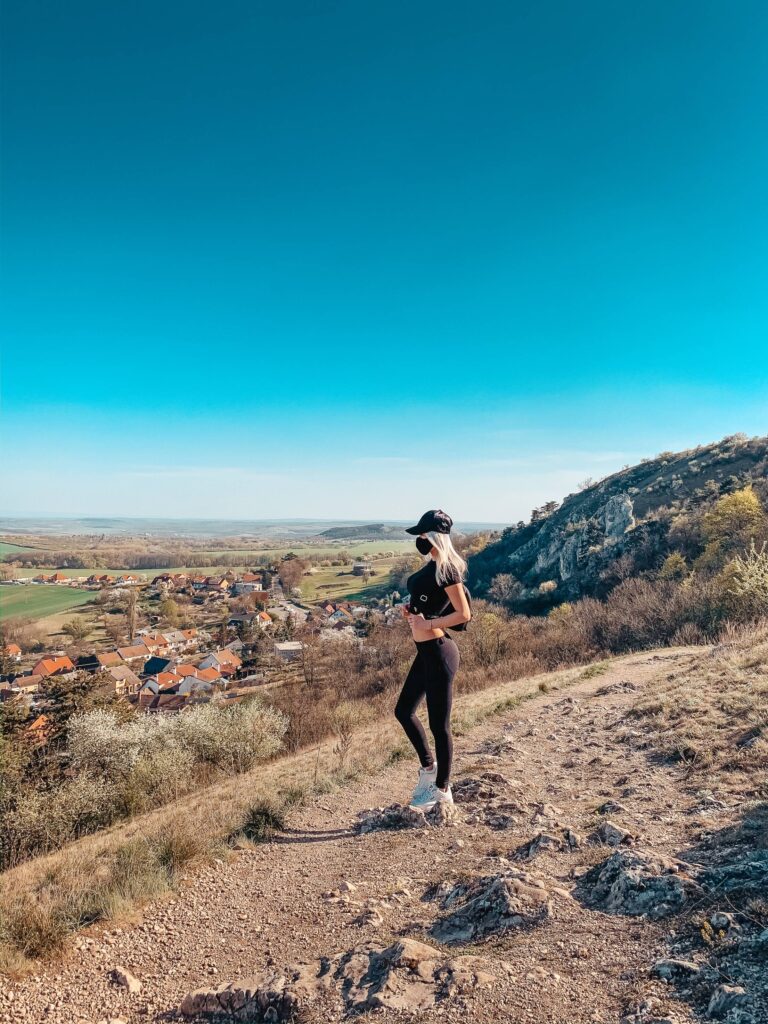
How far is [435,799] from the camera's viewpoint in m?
4.52

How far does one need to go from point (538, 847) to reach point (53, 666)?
4404cm

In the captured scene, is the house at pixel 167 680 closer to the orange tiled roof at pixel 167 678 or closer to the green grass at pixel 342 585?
the orange tiled roof at pixel 167 678

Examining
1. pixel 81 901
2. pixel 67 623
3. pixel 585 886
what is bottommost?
pixel 67 623

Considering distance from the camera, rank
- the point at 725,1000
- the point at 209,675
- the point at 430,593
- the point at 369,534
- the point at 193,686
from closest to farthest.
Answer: the point at 725,1000
the point at 430,593
the point at 193,686
the point at 209,675
the point at 369,534

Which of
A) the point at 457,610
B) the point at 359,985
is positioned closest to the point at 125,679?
the point at 457,610

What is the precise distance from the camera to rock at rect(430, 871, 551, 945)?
9.21 feet

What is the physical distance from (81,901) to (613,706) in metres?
7.42

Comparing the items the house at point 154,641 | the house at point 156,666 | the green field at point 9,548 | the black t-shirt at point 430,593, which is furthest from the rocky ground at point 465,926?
the green field at point 9,548

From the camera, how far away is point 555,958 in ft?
7.89

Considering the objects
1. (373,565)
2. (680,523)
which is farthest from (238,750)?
(373,565)

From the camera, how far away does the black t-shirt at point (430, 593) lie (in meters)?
4.23

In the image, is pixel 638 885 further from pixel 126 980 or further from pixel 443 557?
pixel 126 980

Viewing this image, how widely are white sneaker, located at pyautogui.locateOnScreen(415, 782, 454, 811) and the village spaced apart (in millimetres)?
20285

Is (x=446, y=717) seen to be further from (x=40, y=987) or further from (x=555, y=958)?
(x=40, y=987)
